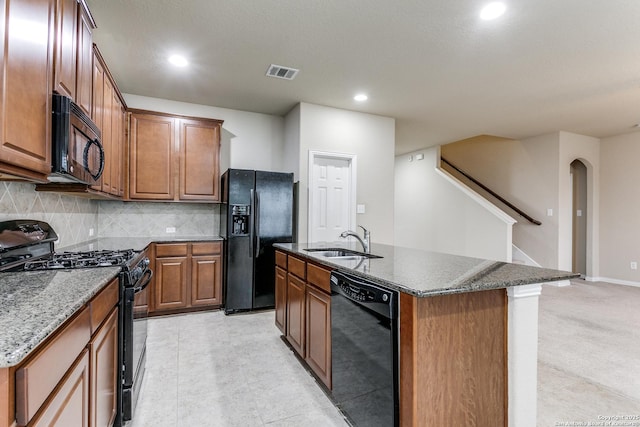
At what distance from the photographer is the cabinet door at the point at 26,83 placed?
3.88 ft

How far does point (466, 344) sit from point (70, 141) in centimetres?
214

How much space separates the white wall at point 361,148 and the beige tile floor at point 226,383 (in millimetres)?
1737

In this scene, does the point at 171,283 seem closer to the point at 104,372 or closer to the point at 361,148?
the point at 104,372

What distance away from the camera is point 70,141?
1.62m

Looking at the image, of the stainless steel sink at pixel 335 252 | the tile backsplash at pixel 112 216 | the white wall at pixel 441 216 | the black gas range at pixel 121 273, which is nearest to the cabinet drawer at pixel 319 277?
the stainless steel sink at pixel 335 252

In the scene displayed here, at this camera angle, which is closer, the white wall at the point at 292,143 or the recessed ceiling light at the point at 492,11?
the recessed ceiling light at the point at 492,11

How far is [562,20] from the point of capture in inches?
99.3

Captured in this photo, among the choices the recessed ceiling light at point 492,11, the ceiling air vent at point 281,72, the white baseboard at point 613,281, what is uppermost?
the recessed ceiling light at point 492,11

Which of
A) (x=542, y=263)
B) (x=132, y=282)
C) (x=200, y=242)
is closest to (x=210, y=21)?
(x=132, y=282)

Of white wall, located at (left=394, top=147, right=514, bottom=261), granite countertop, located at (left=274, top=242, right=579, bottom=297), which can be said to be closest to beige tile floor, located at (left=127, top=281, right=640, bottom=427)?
granite countertop, located at (left=274, top=242, right=579, bottom=297)

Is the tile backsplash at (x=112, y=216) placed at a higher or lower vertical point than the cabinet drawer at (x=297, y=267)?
higher

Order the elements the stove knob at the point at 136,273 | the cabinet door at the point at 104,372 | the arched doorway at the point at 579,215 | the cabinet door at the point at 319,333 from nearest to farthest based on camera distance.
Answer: the cabinet door at the point at 104,372
the stove knob at the point at 136,273
the cabinet door at the point at 319,333
the arched doorway at the point at 579,215

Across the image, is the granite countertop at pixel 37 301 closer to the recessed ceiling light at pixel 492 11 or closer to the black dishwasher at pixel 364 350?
the black dishwasher at pixel 364 350

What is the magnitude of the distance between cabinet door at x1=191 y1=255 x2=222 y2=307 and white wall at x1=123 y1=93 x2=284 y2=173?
138 centimetres
